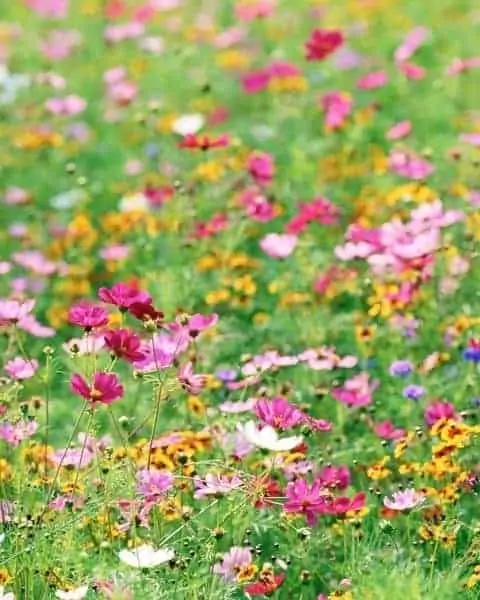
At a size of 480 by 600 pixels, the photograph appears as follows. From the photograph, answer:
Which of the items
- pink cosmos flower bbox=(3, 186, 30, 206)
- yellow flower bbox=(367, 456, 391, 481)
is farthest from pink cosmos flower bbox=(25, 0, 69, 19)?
yellow flower bbox=(367, 456, 391, 481)

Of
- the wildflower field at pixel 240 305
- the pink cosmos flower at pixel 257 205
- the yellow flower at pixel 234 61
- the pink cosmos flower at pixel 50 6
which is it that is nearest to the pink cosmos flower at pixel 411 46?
the wildflower field at pixel 240 305

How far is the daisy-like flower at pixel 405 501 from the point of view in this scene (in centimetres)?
226

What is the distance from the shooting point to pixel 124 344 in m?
2.15

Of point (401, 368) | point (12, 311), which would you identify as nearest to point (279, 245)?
point (401, 368)

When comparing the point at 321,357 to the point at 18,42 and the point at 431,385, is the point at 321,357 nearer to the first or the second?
the point at 431,385

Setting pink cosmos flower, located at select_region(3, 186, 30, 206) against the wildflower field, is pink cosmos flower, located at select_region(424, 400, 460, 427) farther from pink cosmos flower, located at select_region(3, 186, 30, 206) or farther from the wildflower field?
pink cosmos flower, located at select_region(3, 186, 30, 206)

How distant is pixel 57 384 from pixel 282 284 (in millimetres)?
564

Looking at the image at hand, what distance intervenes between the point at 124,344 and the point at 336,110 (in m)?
2.05

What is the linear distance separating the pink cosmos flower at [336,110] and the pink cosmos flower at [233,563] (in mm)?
2003

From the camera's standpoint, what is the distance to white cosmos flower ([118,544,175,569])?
6.40 ft

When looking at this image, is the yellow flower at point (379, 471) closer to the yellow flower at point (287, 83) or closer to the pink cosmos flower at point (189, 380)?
the pink cosmos flower at point (189, 380)

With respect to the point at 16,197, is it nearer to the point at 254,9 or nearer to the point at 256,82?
the point at 256,82

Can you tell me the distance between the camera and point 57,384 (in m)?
3.36

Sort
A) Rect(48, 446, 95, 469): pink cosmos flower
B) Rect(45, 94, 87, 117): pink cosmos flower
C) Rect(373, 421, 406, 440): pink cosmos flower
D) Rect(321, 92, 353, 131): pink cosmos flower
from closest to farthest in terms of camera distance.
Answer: Rect(48, 446, 95, 469): pink cosmos flower
Rect(373, 421, 406, 440): pink cosmos flower
Rect(321, 92, 353, 131): pink cosmos flower
Rect(45, 94, 87, 117): pink cosmos flower
